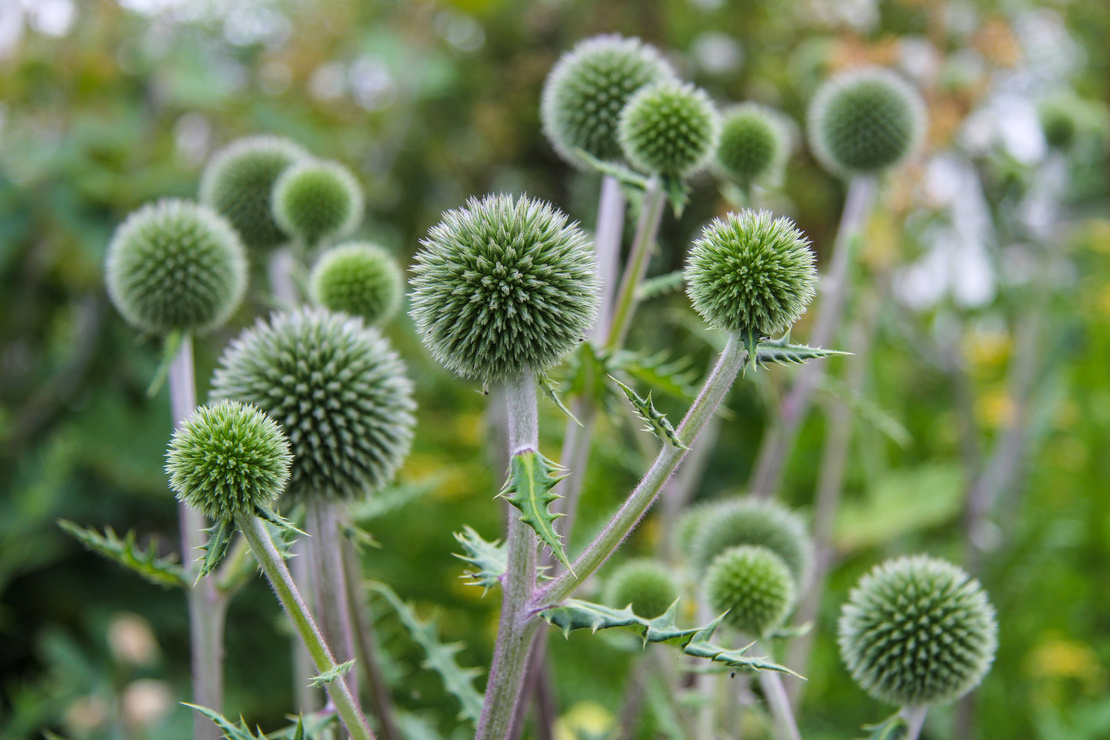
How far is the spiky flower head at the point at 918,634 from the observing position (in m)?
1.32

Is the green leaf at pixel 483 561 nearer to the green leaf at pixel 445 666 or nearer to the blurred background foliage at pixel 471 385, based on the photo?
the green leaf at pixel 445 666

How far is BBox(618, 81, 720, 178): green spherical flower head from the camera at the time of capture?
1.59 metres

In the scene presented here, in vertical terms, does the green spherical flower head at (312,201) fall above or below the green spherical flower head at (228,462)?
above

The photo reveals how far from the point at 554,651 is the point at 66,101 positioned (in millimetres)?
3451

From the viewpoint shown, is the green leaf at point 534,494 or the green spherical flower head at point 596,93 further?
the green spherical flower head at point 596,93

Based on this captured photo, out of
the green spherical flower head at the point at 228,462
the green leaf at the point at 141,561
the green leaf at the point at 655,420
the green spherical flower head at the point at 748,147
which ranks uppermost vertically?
the green spherical flower head at the point at 748,147

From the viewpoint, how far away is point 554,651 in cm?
328

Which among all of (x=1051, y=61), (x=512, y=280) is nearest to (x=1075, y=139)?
(x=1051, y=61)

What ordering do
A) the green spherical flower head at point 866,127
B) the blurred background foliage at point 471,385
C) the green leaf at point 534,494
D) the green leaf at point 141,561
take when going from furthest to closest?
the blurred background foliage at point 471,385 < the green spherical flower head at point 866,127 < the green leaf at point 141,561 < the green leaf at point 534,494

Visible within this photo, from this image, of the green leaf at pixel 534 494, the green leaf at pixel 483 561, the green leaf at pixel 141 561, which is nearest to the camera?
the green leaf at pixel 534 494

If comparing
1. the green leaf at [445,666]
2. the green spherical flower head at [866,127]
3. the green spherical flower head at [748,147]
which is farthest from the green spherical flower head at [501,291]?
the green spherical flower head at [866,127]

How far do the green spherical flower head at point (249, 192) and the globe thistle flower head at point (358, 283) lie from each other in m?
0.35

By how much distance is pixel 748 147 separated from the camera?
Result: 1.91 metres

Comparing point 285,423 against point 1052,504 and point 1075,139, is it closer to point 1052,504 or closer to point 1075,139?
point 1075,139
